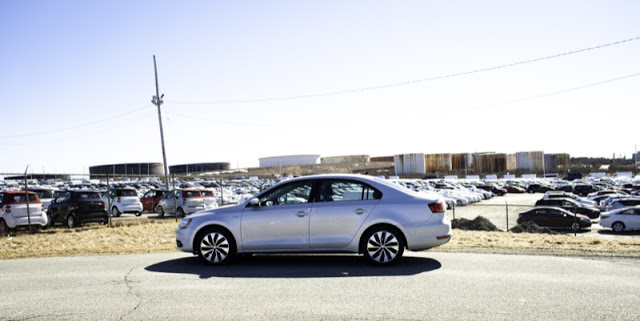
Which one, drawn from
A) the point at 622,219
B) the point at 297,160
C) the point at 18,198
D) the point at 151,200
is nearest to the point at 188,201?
the point at 151,200

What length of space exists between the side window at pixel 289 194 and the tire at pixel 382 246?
125 centimetres

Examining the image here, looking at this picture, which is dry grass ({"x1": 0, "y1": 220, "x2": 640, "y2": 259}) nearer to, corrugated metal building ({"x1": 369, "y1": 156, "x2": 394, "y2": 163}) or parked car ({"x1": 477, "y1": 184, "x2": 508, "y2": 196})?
parked car ({"x1": 477, "y1": 184, "x2": 508, "y2": 196})

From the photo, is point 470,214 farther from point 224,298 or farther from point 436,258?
point 224,298

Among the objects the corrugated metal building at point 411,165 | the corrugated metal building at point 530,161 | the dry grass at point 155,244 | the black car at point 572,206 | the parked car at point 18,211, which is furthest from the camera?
the corrugated metal building at point 530,161

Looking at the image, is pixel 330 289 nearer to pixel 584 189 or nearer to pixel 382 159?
pixel 584 189

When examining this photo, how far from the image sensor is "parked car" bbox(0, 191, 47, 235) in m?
16.9

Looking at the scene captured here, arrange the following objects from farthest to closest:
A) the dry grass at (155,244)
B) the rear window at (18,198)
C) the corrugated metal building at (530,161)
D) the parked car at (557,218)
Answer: the corrugated metal building at (530,161) < the parked car at (557,218) < the rear window at (18,198) < the dry grass at (155,244)

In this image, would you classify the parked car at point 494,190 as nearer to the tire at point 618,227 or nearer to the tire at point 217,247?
the tire at point 618,227

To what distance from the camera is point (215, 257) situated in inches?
345

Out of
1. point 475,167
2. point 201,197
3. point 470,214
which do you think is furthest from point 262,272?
point 475,167

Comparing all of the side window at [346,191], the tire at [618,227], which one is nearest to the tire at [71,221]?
the side window at [346,191]

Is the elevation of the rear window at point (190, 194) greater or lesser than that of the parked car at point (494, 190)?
greater

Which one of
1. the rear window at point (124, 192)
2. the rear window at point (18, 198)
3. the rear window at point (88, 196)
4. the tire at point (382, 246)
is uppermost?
the rear window at point (18, 198)

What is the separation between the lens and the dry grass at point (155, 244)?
33.2ft
